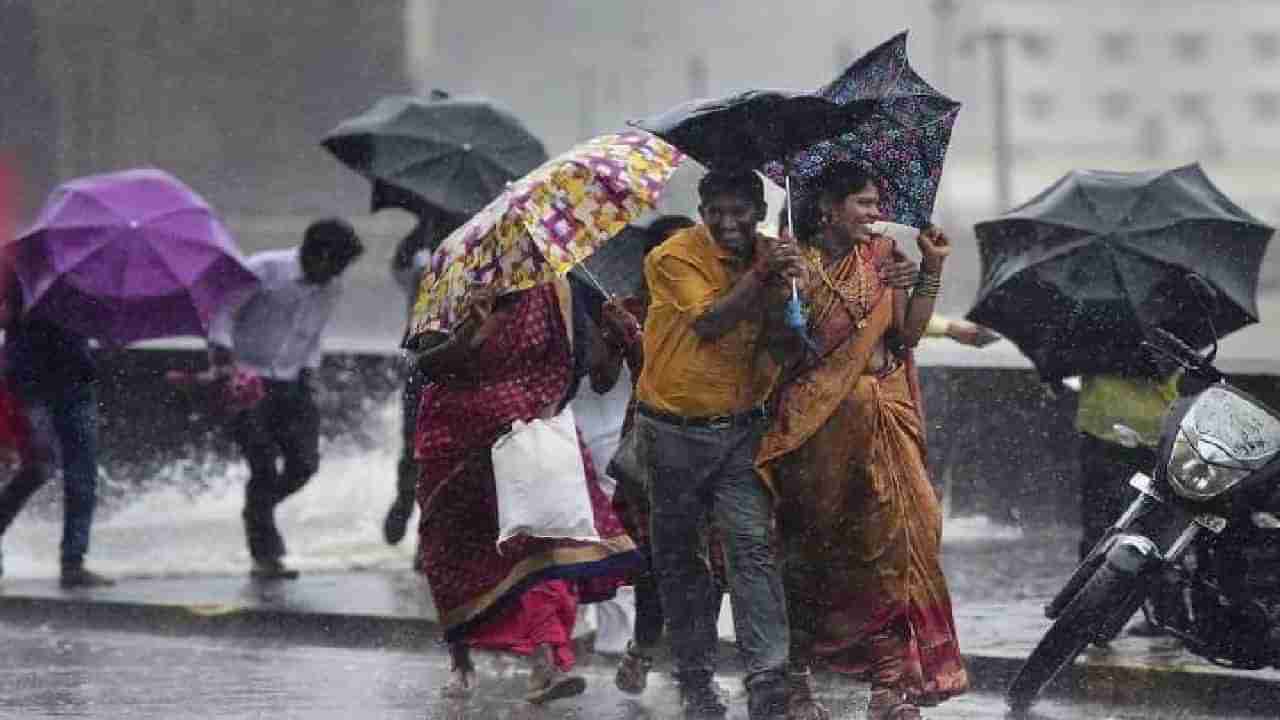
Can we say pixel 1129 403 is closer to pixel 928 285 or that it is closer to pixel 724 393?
pixel 928 285

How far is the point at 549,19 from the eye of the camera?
6956cm

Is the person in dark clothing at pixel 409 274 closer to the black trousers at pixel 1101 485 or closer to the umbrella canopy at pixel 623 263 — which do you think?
the umbrella canopy at pixel 623 263

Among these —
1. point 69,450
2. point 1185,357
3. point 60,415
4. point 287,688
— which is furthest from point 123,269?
point 1185,357

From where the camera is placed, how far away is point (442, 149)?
10664 millimetres

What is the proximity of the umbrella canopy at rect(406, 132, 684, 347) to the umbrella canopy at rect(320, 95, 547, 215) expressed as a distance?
271 cm

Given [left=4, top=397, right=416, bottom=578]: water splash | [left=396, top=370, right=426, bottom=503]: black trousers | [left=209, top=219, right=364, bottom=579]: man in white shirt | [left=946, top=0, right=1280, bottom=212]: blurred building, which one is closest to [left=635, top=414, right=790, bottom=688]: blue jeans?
[left=396, top=370, right=426, bottom=503]: black trousers

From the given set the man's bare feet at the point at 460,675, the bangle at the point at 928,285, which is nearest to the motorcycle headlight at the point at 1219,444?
the bangle at the point at 928,285

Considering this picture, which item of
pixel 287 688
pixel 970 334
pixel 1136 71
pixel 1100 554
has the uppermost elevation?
pixel 970 334

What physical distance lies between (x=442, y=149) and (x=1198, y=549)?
4101 mm

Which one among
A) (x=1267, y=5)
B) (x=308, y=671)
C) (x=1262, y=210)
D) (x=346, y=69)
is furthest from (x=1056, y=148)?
(x=308, y=671)

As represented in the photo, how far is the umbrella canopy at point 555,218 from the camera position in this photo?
24.3 feet

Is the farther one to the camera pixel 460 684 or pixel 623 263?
pixel 623 263

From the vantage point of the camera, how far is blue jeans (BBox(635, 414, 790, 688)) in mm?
7156

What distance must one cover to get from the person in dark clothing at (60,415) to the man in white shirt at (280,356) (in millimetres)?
597
